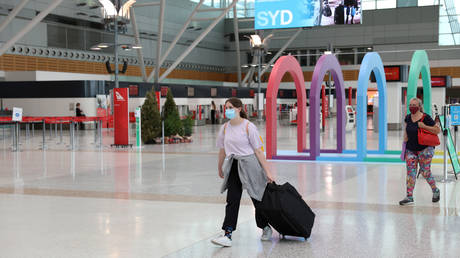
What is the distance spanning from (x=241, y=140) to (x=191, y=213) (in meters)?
2.16

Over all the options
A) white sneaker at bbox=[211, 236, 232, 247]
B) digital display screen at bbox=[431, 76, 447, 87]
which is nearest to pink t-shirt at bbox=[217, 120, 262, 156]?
white sneaker at bbox=[211, 236, 232, 247]

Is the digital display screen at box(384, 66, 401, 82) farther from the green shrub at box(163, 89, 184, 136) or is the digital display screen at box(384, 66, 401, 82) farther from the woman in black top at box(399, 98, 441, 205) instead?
the woman in black top at box(399, 98, 441, 205)

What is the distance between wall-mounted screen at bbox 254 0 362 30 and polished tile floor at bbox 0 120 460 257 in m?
19.1

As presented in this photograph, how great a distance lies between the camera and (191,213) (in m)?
7.98

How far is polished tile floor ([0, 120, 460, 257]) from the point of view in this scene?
6.06m

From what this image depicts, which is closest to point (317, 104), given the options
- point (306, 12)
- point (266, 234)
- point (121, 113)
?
point (121, 113)

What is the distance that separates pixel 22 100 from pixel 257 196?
99.1 feet

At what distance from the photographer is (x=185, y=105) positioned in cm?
3906

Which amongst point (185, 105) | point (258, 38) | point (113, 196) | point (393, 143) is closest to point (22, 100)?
point (185, 105)

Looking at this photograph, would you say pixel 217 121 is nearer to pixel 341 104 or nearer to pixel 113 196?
pixel 341 104

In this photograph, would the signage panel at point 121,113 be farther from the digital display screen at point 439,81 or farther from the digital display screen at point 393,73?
the digital display screen at point 439,81

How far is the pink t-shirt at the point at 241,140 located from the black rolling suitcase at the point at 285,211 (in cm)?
46

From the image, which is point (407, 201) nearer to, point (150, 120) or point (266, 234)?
point (266, 234)

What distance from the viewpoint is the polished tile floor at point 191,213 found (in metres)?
6.06
